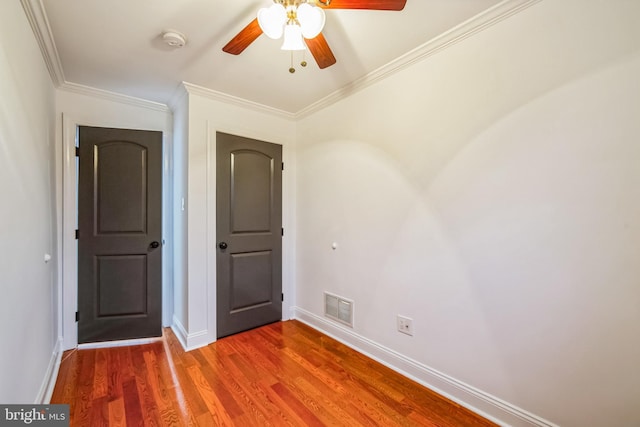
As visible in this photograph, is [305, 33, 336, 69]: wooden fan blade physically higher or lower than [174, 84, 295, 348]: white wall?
higher

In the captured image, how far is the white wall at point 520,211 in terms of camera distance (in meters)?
1.22

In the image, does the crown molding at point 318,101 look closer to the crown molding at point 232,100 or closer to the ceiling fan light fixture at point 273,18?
the crown molding at point 232,100

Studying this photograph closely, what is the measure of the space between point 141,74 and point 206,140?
698 mm

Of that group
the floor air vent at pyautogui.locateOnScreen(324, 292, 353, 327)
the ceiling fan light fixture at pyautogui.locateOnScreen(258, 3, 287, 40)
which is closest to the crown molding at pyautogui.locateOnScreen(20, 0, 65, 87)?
the ceiling fan light fixture at pyautogui.locateOnScreen(258, 3, 287, 40)

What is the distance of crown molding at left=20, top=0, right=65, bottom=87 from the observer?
4.75 ft

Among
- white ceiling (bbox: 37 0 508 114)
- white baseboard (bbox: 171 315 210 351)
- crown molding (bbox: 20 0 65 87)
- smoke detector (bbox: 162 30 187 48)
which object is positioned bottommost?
white baseboard (bbox: 171 315 210 351)

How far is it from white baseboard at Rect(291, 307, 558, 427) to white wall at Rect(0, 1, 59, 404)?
6.90ft

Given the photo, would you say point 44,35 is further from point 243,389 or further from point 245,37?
point 243,389

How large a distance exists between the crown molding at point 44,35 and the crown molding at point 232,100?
2.75 ft

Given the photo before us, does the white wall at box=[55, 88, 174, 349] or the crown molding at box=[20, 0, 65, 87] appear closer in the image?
the crown molding at box=[20, 0, 65, 87]

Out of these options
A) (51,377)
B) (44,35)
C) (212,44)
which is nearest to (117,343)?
(51,377)

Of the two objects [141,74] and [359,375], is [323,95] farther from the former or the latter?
[359,375]

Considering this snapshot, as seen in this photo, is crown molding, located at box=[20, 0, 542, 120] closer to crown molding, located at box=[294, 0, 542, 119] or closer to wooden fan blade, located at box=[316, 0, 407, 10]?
crown molding, located at box=[294, 0, 542, 119]

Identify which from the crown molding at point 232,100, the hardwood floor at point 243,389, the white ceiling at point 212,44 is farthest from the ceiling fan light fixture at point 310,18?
the hardwood floor at point 243,389
